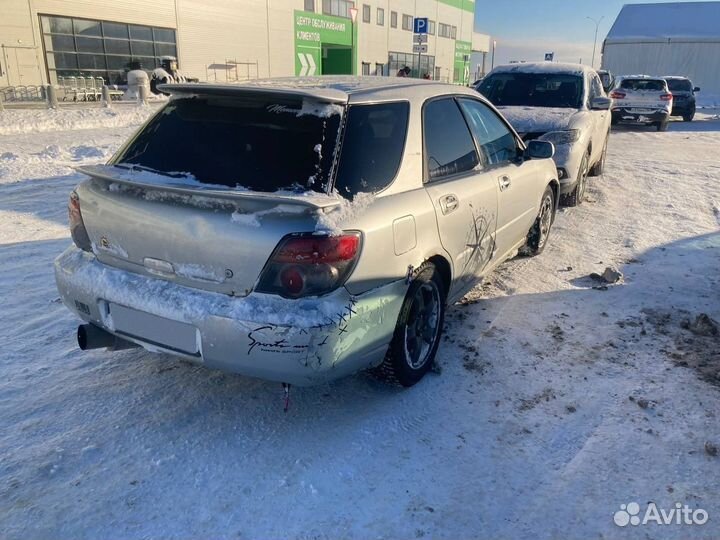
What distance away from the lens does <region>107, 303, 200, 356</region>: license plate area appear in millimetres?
2678

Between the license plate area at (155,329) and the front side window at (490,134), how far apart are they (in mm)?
2493

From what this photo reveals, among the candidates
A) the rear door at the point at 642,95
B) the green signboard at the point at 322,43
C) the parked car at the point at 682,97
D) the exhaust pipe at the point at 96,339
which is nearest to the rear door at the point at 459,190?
the exhaust pipe at the point at 96,339

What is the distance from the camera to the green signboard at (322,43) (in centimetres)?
3825

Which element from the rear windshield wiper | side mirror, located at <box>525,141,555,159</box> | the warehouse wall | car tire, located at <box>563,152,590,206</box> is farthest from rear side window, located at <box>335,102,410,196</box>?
the warehouse wall

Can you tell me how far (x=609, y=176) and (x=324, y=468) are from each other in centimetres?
914

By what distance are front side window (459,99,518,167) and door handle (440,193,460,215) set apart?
795mm

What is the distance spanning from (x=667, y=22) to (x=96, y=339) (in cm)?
4940

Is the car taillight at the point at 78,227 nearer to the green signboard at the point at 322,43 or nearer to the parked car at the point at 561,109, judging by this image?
the parked car at the point at 561,109

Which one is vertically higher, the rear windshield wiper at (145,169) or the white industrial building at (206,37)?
the white industrial building at (206,37)

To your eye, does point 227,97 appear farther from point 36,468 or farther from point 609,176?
point 609,176

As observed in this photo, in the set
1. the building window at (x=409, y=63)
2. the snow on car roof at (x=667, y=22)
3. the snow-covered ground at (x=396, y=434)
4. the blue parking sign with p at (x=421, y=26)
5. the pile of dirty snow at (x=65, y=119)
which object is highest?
the snow on car roof at (x=667, y=22)

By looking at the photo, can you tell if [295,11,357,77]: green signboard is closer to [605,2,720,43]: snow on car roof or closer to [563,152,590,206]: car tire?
[605,2,720,43]: snow on car roof

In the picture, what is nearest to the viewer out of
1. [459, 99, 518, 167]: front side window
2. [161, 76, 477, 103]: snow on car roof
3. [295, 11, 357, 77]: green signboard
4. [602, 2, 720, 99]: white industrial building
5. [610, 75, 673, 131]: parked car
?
[161, 76, 477, 103]: snow on car roof

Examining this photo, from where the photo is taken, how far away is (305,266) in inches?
99.3
